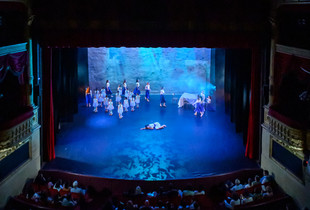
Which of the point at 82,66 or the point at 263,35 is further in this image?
the point at 82,66

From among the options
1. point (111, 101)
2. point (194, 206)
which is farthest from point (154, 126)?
point (194, 206)

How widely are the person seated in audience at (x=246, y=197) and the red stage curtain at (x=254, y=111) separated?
2.46 metres

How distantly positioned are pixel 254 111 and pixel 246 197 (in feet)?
10.6

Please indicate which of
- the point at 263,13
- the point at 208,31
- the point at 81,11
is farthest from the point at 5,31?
the point at 263,13

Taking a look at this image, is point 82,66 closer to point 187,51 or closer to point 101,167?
point 187,51

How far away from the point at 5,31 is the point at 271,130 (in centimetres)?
784

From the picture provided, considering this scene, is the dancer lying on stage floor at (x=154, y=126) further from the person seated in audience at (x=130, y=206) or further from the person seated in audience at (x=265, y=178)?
the person seated in audience at (x=130, y=206)

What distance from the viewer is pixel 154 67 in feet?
68.4

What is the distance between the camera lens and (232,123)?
49.2 ft

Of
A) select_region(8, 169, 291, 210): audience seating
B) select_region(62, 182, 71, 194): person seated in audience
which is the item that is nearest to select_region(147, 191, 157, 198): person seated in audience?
select_region(8, 169, 291, 210): audience seating

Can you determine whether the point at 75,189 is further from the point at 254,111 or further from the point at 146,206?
the point at 254,111

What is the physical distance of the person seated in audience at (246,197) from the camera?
908 centimetres

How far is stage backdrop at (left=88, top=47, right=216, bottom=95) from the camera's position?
20.5 m

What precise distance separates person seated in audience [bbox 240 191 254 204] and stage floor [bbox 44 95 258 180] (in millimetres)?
1352
